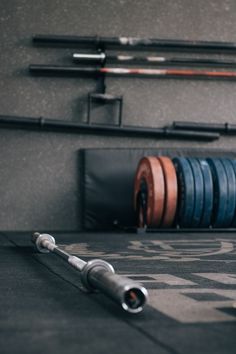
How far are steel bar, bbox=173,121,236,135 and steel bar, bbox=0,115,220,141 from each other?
4 cm

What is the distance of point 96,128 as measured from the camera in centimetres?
554

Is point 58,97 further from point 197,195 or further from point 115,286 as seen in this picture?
point 115,286

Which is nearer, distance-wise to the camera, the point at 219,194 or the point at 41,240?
the point at 41,240

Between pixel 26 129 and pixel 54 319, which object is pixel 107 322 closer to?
pixel 54 319

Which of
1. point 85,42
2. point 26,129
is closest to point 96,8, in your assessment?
point 85,42

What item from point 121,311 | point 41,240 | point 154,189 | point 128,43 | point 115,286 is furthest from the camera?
point 128,43

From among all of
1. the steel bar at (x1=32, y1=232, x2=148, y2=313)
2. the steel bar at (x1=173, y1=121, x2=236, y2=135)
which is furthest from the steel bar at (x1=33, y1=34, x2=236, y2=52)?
the steel bar at (x1=32, y1=232, x2=148, y2=313)

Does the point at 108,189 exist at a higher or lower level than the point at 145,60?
lower

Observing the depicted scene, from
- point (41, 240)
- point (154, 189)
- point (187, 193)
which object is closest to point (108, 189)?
point (154, 189)

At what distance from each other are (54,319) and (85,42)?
4.32 metres

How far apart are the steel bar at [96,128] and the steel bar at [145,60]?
0.53 meters

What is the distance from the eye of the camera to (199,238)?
171 inches

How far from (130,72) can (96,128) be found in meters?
0.54

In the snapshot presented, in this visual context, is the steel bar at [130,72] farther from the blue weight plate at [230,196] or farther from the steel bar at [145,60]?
the blue weight plate at [230,196]
